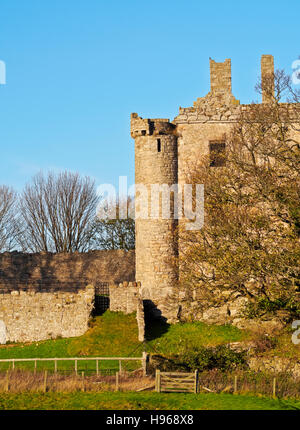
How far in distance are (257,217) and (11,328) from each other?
1458 cm

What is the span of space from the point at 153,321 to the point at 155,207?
18.9ft

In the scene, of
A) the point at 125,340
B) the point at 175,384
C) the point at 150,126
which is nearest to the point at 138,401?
the point at 175,384

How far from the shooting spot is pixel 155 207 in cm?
3216

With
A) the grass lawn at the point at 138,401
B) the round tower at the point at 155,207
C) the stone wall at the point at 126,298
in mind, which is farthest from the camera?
the round tower at the point at 155,207

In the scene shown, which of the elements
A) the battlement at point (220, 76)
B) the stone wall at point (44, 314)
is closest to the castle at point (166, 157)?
the battlement at point (220, 76)

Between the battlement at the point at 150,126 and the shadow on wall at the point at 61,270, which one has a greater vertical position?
the battlement at the point at 150,126

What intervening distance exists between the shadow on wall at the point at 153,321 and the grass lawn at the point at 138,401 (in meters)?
9.48

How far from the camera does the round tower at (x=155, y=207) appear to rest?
3195 centimetres

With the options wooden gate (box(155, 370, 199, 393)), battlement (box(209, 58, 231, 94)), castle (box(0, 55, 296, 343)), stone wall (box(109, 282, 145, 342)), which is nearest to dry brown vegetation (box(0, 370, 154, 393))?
wooden gate (box(155, 370, 199, 393))

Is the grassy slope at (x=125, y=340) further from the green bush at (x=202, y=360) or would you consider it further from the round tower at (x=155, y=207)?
the round tower at (x=155, y=207)

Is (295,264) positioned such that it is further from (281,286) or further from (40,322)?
(40,322)

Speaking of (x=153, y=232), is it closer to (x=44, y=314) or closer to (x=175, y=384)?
(x=44, y=314)

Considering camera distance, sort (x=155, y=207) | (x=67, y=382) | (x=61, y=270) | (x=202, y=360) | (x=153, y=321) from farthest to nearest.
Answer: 1. (x=61, y=270)
2. (x=155, y=207)
3. (x=153, y=321)
4. (x=202, y=360)
5. (x=67, y=382)

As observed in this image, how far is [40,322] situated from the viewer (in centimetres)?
3100
